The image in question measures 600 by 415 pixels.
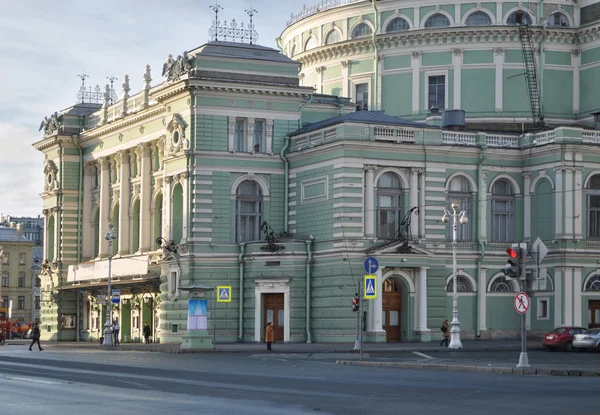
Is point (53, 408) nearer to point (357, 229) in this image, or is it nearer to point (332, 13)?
point (357, 229)

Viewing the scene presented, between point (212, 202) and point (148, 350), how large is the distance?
35.5ft

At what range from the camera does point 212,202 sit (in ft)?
232

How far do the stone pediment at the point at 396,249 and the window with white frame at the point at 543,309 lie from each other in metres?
8.12

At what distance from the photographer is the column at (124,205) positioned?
85688 mm

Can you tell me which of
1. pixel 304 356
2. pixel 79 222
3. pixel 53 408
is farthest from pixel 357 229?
pixel 53 408

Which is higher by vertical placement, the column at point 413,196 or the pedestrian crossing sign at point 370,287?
the column at point 413,196

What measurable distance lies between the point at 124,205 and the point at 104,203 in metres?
4.00

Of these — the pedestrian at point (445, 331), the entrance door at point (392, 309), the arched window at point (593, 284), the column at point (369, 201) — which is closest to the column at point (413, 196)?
the column at point (369, 201)

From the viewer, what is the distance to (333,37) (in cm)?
8631

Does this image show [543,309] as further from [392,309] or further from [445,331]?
[445,331]

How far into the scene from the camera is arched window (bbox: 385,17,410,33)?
82.6m

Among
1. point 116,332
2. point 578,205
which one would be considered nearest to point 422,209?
point 578,205

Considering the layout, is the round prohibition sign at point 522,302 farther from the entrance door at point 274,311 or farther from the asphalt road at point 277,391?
the entrance door at point 274,311

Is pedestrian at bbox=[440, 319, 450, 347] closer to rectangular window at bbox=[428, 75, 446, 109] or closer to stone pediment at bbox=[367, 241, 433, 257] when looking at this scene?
stone pediment at bbox=[367, 241, 433, 257]
